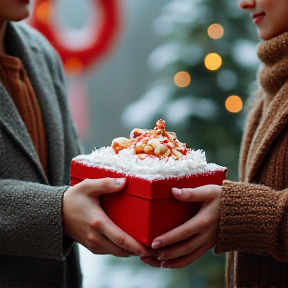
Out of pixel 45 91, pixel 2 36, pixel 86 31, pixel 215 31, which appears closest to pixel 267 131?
pixel 45 91

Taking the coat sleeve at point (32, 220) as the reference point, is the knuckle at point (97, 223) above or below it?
above

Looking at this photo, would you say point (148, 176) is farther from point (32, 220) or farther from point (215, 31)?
point (215, 31)

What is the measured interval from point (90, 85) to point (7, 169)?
2354mm

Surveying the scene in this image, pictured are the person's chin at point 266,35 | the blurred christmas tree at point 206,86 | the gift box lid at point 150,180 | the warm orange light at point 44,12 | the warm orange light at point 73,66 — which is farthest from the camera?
the warm orange light at point 73,66

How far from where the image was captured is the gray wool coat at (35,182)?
892mm

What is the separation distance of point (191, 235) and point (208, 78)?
4.58 feet

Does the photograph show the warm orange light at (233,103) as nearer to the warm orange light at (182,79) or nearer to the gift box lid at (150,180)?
the warm orange light at (182,79)

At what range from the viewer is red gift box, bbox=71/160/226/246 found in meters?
0.76

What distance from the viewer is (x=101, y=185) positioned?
2.62 ft

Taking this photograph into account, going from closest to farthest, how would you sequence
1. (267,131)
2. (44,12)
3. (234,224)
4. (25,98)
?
(234,224) → (267,131) → (25,98) → (44,12)

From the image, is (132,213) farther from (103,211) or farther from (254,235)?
(254,235)

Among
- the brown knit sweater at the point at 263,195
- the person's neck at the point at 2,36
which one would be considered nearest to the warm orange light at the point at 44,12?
the person's neck at the point at 2,36

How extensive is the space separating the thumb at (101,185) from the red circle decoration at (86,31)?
1.86 metres

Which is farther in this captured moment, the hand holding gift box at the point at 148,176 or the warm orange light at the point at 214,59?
the warm orange light at the point at 214,59
